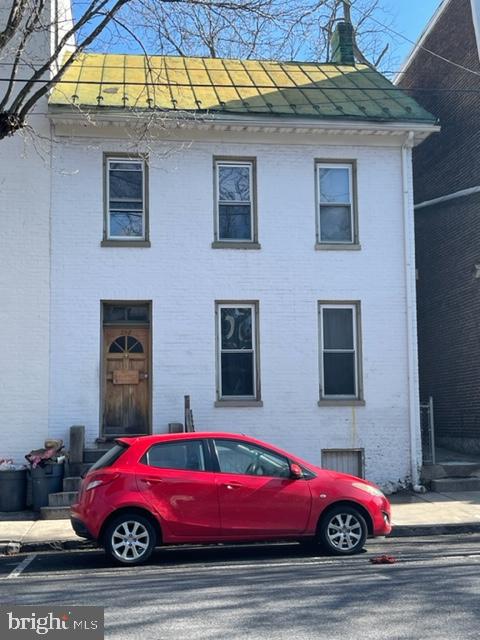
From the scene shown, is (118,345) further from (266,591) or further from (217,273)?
(266,591)

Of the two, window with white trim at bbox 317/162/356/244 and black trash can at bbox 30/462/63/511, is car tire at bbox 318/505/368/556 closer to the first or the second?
black trash can at bbox 30/462/63/511

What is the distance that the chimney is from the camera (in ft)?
62.0

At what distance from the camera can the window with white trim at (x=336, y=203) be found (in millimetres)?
15406

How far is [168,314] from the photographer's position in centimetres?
1462

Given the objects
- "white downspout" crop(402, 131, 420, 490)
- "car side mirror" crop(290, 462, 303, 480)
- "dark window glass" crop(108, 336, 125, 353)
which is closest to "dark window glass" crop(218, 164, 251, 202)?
→ "white downspout" crop(402, 131, 420, 490)

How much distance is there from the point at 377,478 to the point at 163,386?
4.25m

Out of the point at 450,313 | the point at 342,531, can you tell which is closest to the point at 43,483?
the point at 342,531

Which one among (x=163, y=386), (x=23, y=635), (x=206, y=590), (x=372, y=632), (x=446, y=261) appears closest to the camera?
(x=23, y=635)

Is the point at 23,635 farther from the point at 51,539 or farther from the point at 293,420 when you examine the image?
the point at 293,420

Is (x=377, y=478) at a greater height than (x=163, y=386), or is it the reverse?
(x=163, y=386)

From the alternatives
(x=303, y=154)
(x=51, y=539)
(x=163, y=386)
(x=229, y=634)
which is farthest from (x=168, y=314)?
(x=229, y=634)

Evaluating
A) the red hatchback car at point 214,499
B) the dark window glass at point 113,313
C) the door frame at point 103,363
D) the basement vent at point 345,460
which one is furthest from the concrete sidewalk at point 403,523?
the dark window glass at point 113,313

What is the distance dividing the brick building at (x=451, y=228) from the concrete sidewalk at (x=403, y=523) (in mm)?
4037

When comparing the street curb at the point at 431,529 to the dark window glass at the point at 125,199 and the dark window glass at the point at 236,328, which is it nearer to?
the dark window glass at the point at 236,328
